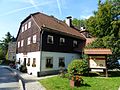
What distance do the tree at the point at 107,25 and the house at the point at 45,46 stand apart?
16.5 ft

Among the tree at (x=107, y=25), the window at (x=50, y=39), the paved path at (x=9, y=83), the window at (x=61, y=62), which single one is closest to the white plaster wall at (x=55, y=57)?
the window at (x=61, y=62)

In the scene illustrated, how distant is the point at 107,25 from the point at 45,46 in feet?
33.7

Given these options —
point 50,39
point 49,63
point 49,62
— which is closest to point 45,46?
point 50,39

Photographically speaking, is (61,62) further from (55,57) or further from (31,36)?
(31,36)

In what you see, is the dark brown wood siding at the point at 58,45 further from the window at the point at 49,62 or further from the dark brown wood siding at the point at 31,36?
the window at the point at 49,62

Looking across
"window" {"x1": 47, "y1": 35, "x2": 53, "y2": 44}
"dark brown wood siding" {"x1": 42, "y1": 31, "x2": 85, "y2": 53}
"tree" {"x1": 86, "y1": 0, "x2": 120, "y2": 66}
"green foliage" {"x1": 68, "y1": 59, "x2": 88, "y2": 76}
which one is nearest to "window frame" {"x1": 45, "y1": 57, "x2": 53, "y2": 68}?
"dark brown wood siding" {"x1": 42, "y1": 31, "x2": 85, "y2": 53}

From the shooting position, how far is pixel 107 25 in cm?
2727

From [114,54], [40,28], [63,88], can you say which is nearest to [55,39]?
[40,28]

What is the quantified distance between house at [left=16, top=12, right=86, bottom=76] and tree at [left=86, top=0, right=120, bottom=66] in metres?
5.04

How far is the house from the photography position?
25922 mm

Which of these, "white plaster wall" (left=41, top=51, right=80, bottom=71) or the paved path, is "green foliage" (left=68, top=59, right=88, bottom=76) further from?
"white plaster wall" (left=41, top=51, right=80, bottom=71)

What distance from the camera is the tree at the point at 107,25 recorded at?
84.4ft

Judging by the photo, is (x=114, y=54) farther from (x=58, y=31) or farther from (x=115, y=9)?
(x=58, y=31)

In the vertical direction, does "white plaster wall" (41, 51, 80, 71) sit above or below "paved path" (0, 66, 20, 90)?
above
